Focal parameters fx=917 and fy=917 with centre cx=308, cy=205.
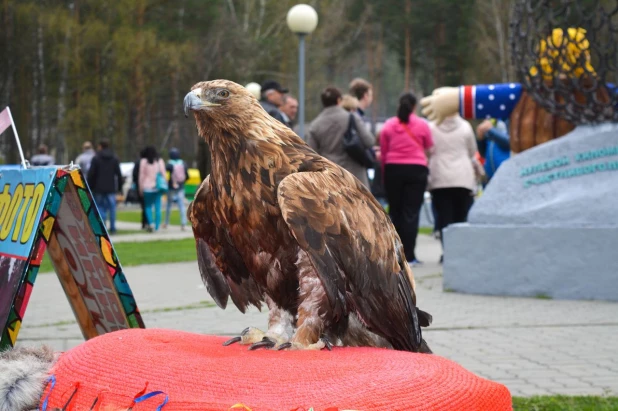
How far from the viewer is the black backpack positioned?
33.1 feet

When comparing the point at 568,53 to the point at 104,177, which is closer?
the point at 568,53

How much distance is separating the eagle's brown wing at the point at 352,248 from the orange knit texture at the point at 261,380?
0.52 ft

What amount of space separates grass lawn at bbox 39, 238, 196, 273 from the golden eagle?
30.7 ft

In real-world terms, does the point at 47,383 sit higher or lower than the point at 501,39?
lower

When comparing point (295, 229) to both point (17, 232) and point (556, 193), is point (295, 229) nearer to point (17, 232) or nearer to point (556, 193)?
point (17, 232)

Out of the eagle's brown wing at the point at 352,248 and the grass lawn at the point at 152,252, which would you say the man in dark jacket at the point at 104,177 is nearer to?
the grass lawn at the point at 152,252

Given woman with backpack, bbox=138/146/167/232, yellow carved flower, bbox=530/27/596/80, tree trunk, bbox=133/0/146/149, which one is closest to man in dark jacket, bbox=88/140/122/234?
woman with backpack, bbox=138/146/167/232

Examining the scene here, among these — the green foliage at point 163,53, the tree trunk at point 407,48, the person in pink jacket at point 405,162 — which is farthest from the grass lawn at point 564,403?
the tree trunk at point 407,48

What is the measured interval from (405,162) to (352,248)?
7689mm

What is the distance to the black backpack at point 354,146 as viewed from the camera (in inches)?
397

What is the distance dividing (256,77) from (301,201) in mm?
41479

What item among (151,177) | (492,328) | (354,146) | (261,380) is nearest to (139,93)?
(151,177)

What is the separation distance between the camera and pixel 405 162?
10656 millimetres

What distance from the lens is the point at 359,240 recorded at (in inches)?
121
